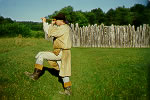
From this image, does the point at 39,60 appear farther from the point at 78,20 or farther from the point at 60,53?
the point at 78,20

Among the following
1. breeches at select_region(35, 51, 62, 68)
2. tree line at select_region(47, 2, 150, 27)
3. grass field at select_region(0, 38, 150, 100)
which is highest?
tree line at select_region(47, 2, 150, 27)

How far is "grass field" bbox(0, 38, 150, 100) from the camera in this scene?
193cm

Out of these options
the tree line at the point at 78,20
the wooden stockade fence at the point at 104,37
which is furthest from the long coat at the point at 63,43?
the tree line at the point at 78,20

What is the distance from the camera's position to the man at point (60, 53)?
2.10 metres

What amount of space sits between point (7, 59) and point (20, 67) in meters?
0.21

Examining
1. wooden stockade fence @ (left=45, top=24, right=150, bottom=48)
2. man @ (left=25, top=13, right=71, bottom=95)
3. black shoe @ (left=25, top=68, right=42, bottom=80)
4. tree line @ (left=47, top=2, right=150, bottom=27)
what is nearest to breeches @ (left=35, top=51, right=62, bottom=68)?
man @ (left=25, top=13, right=71, bottom=95)

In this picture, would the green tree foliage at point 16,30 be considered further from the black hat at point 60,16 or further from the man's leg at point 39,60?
the man's leg at point 39,60

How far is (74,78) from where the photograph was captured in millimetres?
2510

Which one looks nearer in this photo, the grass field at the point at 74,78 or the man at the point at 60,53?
the grass field at the point at 74,78

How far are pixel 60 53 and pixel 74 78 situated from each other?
1.31ft

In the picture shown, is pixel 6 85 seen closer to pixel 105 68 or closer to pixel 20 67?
pixel 20 67

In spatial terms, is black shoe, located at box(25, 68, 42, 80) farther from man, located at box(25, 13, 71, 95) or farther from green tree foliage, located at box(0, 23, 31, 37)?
Answer: green tree foliage, located at box(0, 23, 31, 37)

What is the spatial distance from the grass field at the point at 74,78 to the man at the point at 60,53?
75 mm

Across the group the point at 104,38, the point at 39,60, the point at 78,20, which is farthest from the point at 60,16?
the point at 104,38
